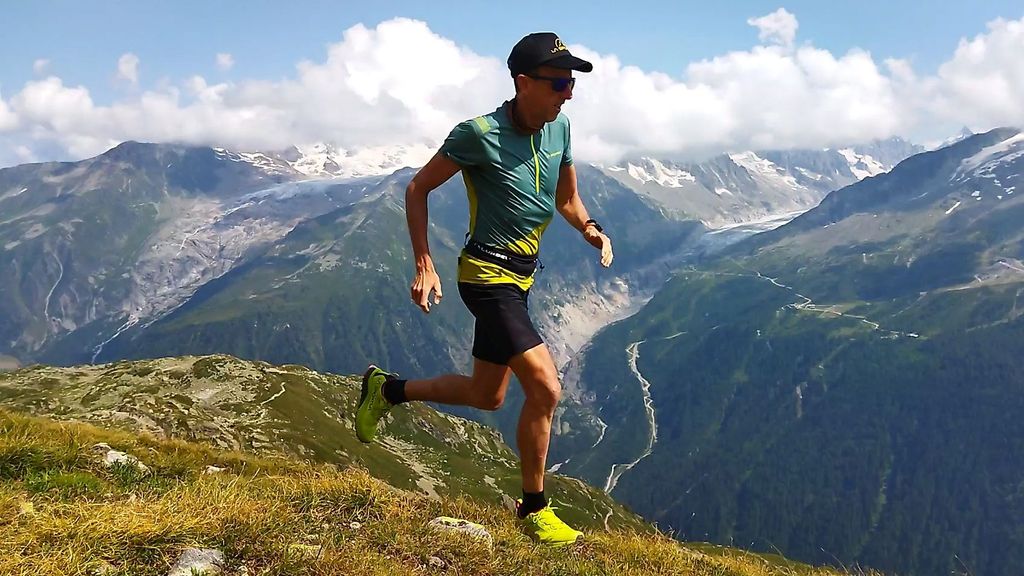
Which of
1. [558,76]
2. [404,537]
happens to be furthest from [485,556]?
[558,76]

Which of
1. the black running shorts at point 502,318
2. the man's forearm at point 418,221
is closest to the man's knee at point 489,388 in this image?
the black running shorts at point 502,318

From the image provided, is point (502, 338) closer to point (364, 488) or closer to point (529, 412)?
point (529, 412)

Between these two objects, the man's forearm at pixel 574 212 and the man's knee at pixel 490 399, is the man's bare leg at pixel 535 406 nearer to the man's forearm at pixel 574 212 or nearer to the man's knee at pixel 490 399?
the man's knee at pixel 490 399

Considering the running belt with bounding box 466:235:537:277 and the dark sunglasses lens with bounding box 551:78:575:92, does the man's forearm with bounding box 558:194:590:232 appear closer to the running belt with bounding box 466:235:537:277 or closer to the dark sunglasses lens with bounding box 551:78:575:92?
the running belt with bounding box 466:235:537:277

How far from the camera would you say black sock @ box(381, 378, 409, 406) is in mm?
9430

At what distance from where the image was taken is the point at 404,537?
20.6 ft

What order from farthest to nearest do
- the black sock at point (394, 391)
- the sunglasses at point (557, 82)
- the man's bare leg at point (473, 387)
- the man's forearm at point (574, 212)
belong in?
1. the man's forearm at point (574, 212)
2. the black sock at point (394, 391)
3. the man's bare leg at point (473, 387)
4. the sunglasses at point (557, 82)

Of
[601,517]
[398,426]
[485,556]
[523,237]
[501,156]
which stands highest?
[501,156]

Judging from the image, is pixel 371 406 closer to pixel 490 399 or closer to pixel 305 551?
pixel 490 399

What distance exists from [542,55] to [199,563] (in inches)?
237

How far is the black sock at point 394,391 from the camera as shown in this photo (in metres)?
9.43

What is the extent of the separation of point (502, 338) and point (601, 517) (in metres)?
123

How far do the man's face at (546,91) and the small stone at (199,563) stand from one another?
5507 millimetres

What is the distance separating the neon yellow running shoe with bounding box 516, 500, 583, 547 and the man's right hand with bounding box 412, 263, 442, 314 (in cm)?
293
